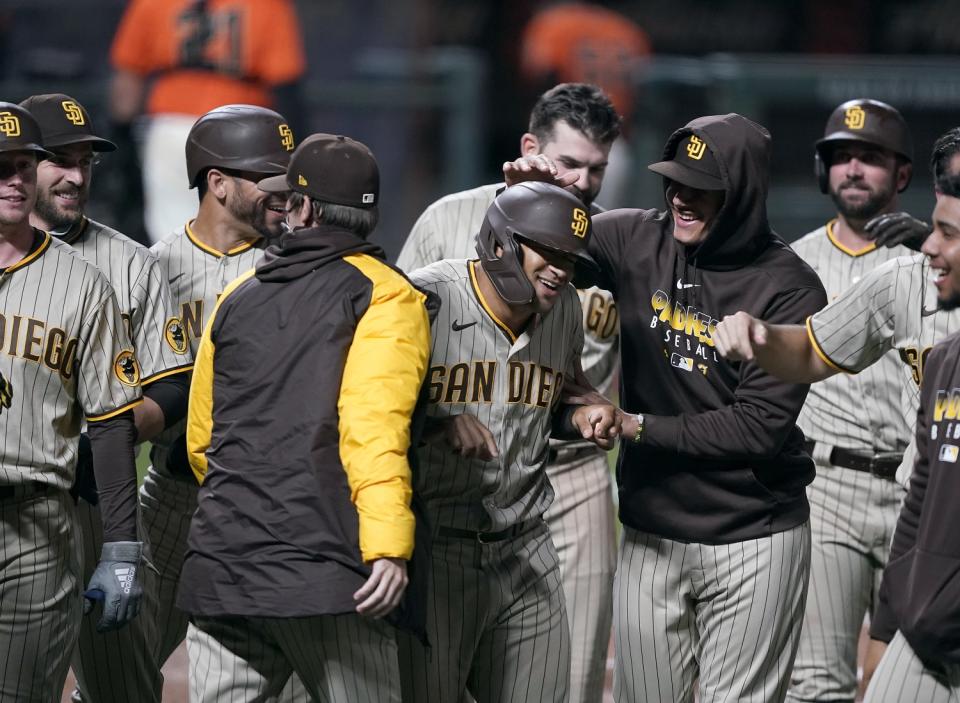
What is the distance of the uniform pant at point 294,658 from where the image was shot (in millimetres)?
3957

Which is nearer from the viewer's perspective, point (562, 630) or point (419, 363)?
point (419, 363)

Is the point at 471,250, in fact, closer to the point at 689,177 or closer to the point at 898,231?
the point at 689,177

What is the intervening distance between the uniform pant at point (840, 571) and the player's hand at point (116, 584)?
2415mm

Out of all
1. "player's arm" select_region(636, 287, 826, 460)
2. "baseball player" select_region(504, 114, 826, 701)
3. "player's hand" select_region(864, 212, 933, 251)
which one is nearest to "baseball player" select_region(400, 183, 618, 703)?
"player's arm" select_region(636, 287, 826, 460)

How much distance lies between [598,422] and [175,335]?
1.37 m

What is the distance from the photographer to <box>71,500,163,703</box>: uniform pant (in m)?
5.09

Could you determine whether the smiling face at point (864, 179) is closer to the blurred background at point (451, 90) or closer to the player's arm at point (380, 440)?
the player's arm at point (380, 440)

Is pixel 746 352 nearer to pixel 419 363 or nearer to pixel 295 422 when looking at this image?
pixel 419 363

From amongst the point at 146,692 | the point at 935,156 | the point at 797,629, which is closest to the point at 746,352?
the point at 935,156

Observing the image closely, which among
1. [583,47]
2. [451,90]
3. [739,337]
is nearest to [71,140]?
[739,337]

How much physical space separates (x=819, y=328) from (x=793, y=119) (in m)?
9.33

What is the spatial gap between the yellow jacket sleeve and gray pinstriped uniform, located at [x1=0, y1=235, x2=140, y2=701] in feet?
2.89

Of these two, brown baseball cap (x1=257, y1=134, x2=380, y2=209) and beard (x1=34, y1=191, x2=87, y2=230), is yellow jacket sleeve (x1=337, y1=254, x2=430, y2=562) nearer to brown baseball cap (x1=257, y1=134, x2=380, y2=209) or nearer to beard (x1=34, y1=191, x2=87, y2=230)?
brown baseball cap (x1=257, y1=134, x2=380, y2=209)

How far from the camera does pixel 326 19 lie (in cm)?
1404
